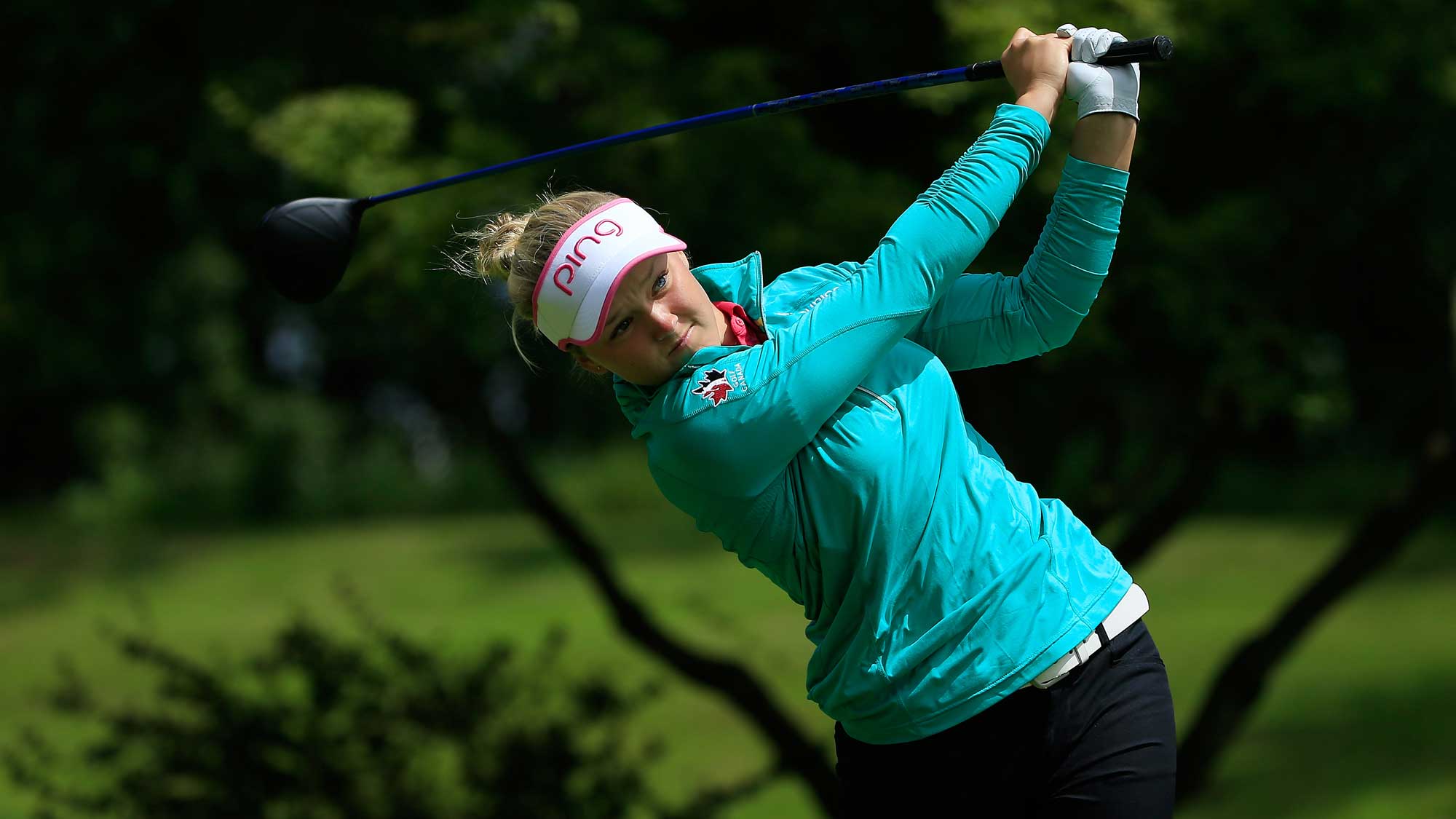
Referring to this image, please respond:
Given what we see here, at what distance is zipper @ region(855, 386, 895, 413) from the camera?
196 cm

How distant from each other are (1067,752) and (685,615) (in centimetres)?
890

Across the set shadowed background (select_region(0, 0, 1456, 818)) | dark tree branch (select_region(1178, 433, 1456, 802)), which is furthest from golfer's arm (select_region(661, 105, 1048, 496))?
dark tree branch (select_region(1178, 433, 1456, 802))

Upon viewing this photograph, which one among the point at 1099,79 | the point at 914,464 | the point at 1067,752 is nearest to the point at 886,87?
the point at 1099,79

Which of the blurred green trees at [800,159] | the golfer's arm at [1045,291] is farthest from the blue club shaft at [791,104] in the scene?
the blurred green trees at [800,159]

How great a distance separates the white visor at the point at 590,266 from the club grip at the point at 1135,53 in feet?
1.68

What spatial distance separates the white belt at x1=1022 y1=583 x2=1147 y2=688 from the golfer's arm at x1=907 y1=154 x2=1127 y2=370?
38 cm

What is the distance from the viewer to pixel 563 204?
2.08 metres

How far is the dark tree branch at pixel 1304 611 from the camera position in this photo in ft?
16.1

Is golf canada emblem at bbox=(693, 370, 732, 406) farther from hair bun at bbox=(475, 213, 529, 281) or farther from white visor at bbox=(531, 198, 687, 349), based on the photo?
hair bun at bbox=(475, 213, 529, 281)

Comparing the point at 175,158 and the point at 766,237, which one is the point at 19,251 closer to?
the point at 175,158

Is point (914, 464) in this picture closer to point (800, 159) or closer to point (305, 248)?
point (305, 248)

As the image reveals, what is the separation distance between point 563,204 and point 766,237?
5.82ft

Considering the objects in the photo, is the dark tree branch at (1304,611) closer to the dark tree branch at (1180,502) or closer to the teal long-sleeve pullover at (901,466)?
the dark tree branch at (1180,502)

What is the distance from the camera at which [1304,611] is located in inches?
200
